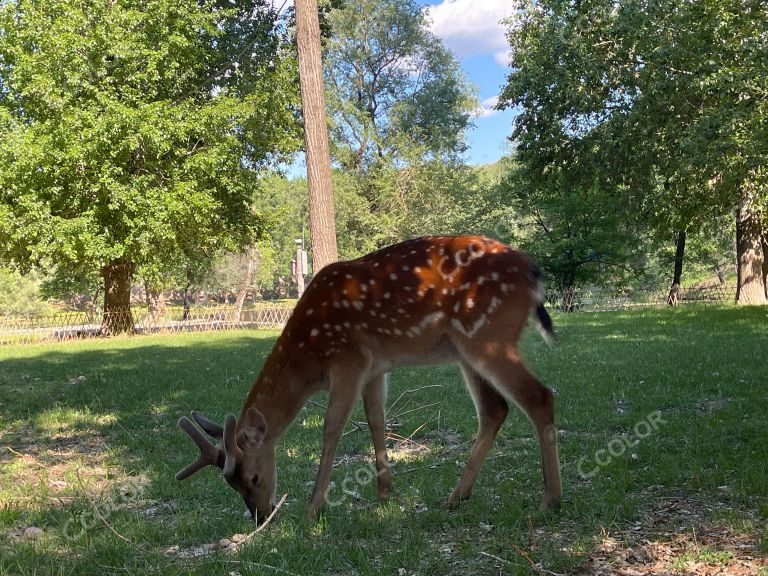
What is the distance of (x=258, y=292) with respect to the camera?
268 feet

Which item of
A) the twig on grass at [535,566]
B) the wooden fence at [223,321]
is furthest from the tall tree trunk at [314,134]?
the wooden fence at [223,321]

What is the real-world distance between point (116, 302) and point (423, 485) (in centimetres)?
2352

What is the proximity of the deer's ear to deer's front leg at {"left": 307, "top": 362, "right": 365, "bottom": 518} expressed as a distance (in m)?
0.43


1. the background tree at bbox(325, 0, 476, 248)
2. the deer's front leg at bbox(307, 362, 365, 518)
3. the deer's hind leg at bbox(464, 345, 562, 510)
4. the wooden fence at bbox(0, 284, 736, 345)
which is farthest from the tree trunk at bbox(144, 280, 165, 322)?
the deer's hind leg at bbox(464, 345, 562, 510)

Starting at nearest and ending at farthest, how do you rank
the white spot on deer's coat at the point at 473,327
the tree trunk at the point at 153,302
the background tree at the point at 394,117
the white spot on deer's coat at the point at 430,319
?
the white spot on deer's coat at the point at 473,327
the white spot on deer's coat at the point at 430,319
the tree trunk at the point at 153,302
the background tree at the point at 394,117

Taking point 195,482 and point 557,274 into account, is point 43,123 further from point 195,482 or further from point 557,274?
point 557,274

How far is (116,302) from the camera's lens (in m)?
25.8

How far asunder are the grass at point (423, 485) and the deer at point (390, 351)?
1.11 ft

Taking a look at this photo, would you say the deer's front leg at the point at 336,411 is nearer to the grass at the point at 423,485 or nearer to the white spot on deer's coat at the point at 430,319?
the grass at the point at 423,485

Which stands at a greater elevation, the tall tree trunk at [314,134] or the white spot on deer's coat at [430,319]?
the tall tree trunk at [314,134]

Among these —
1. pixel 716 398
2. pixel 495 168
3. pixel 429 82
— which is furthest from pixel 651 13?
pixel 495 168

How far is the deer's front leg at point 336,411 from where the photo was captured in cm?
439

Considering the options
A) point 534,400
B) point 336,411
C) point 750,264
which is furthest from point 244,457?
point 750,264

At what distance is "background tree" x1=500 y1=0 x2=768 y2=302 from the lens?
45.5 feet
